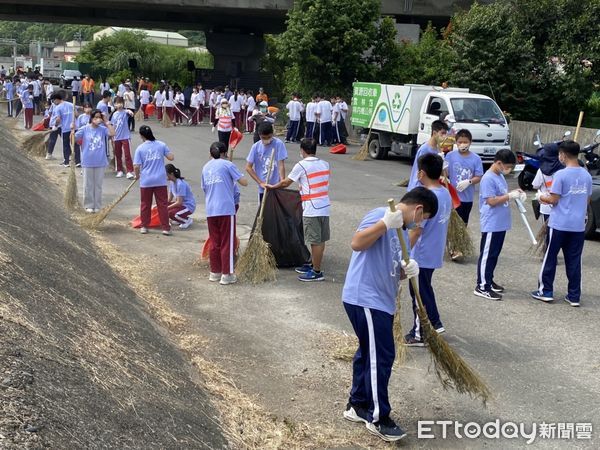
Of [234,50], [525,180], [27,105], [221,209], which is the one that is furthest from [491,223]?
[234,50]

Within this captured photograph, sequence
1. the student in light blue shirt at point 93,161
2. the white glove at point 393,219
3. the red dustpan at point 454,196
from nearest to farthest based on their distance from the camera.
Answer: the white glove at point 393,219 → the red dustpan at point 454,196 → the student in light blue shirt at point 93,161

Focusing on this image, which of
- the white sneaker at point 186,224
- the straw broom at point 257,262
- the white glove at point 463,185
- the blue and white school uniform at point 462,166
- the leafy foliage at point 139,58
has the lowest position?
the white sneaker at point 186,224

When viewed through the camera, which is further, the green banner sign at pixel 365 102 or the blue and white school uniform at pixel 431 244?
the green banner sign at pixel 365 102

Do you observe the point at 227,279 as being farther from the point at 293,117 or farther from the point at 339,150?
the point at 293,117

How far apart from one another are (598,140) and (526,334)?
11451mm

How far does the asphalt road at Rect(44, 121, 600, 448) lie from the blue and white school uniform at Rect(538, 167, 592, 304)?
1.44ft

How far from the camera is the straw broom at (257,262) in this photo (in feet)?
30.7

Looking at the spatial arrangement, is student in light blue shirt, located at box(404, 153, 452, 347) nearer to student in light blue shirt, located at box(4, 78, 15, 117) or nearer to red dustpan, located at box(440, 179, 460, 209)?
red dustpan, located at box(440, 179, 460, 209)

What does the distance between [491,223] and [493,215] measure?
0.31 feet

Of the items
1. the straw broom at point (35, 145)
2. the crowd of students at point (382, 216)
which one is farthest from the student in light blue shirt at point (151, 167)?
the straw broom at point (35, 145)

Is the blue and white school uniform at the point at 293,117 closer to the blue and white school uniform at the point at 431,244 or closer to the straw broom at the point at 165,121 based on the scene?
the straw broom at the point at 165,121

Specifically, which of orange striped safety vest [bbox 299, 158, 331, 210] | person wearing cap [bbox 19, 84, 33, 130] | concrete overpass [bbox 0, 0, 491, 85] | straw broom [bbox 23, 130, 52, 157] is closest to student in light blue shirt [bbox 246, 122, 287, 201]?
orange striped safety vest [bbox 299, 158, 331, 210]

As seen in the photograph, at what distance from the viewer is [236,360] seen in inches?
272

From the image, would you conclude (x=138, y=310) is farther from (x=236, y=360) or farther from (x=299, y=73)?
(x=299, y=73)
